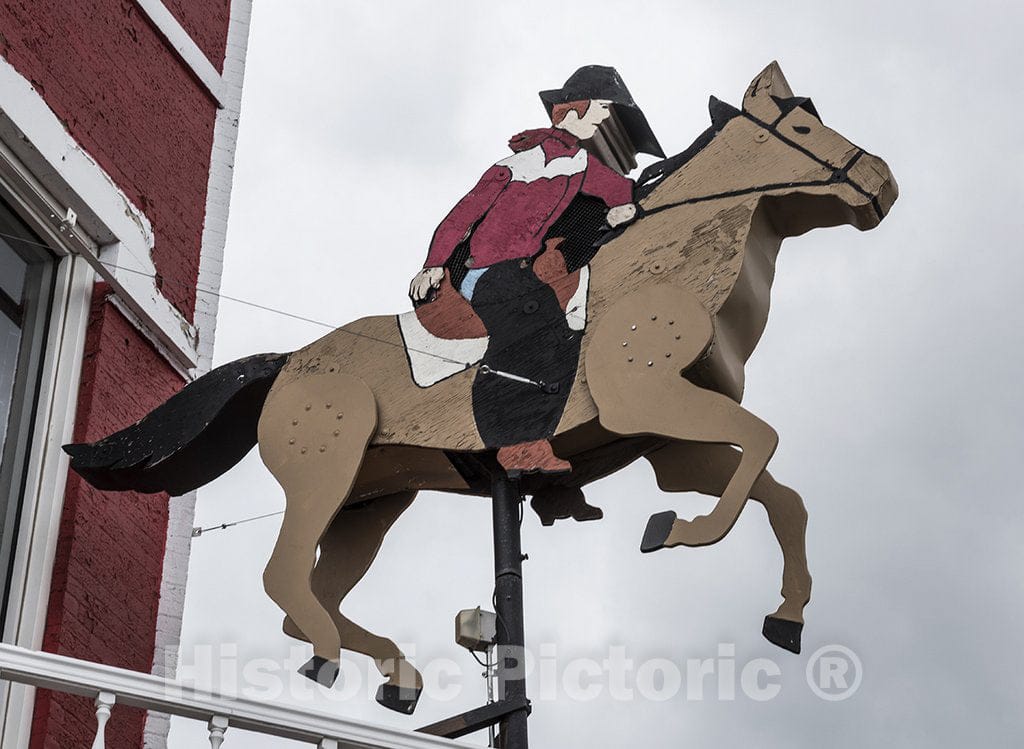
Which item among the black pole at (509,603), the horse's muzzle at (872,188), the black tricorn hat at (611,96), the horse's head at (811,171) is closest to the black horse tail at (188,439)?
the black pole at (509,603)

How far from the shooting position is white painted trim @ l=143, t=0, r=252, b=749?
6383 millimetres

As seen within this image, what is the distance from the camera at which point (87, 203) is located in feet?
21.4

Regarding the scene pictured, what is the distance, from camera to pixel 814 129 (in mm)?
5531

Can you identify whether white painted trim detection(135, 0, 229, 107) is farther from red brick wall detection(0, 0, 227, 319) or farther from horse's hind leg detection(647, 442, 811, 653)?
horse's hind leg detection(647, 442, 811, 653)

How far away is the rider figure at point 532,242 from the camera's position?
529 centimetres

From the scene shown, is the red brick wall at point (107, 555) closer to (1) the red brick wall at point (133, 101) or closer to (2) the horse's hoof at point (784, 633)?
(1) the red brick wall at point (133, 101)

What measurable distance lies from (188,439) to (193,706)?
1300 mm

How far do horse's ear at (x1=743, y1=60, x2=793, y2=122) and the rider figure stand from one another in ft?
1.49

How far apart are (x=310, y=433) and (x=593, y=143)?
1345mm

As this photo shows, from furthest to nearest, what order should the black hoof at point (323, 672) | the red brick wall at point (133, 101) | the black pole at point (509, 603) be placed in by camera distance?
the red brick wall at point (133, 101), the black hoof at point (323, 672), the black pole at point (509, 603)

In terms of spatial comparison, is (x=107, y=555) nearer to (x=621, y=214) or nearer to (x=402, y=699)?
(x=402, y=699)

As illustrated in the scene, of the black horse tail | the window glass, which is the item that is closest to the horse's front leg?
the black horse tail

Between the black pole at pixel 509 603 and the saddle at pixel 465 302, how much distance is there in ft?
1.54

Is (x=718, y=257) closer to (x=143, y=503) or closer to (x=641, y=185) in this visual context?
(x=641, y=185)
